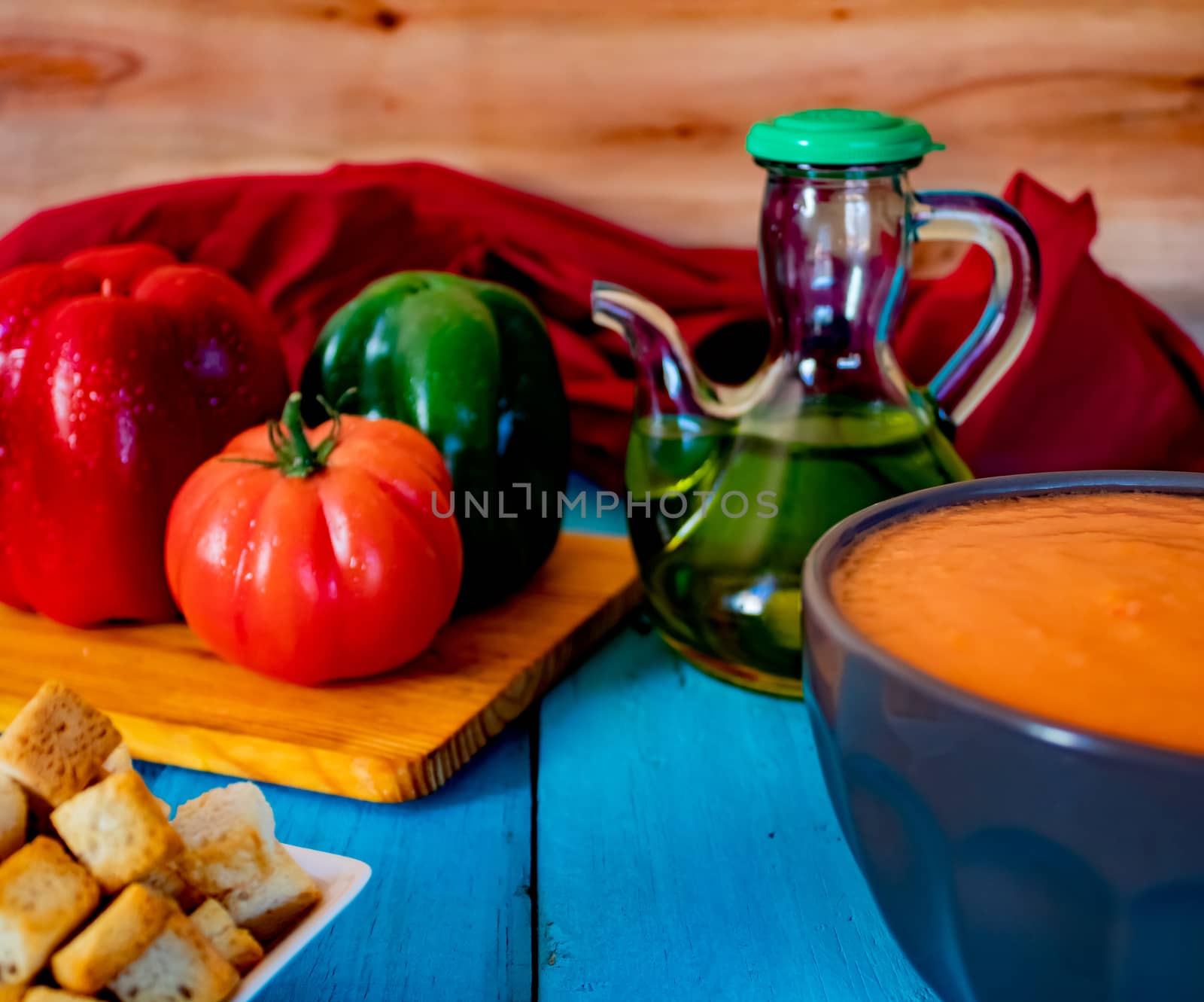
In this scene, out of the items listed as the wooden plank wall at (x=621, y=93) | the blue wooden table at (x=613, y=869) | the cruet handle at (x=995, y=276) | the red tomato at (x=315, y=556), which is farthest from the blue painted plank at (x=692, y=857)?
the wooden plank wall at (x=621, y=93)

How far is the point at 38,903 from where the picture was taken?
42 cm

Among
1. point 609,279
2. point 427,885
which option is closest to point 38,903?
point 427,885

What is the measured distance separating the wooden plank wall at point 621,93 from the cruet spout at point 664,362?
0.67m

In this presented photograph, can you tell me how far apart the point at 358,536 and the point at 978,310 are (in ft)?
1.89

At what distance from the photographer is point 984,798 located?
343mm

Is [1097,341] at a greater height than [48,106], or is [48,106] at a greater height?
[48,106]

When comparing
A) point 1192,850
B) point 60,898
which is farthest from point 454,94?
point 1192,850

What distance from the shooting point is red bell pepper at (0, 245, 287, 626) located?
76 cm

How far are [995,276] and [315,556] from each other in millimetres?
405

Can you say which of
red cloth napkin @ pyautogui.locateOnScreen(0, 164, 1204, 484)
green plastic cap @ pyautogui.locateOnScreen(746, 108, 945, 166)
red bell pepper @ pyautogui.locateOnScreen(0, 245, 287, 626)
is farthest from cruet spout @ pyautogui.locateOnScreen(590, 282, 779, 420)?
red cloth napkin @ pyautogui.locateOnScreen(0, 164, 1204, 484)

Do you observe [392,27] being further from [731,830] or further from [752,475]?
[731,830]

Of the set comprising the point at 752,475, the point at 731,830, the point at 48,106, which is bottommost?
the point at 731,830

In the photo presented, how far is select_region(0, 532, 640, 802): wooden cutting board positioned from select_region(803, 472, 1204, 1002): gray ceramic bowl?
30cm

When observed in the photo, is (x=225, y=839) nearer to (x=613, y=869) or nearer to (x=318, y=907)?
(x=318, y=907)
